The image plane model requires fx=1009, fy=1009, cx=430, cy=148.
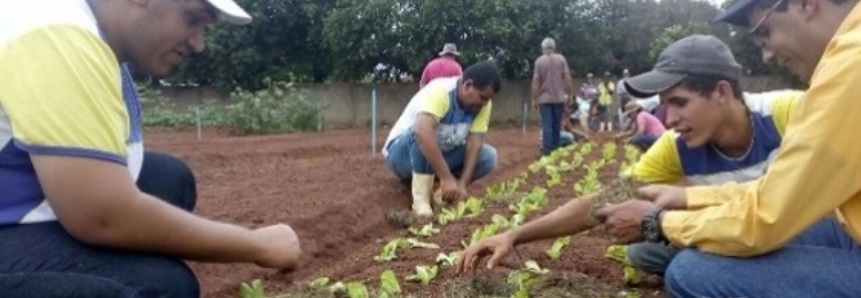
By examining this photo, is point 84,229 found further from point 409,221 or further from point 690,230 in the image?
point 409,221

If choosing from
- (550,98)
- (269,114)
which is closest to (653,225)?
(550,98)

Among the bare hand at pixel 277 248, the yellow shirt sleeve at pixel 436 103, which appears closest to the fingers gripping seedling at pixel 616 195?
the bare hand at pixel 277 248

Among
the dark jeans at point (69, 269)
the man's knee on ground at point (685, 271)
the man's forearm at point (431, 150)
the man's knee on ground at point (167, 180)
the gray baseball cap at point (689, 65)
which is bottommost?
the man's forearm at point (431, 150)

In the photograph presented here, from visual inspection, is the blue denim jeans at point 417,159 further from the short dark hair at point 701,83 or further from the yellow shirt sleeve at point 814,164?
the yellow shirt sleeve at point 814,164

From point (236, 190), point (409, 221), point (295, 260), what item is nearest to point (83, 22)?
Result: point (295, 260)

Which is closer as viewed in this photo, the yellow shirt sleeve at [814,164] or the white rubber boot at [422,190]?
the yellow shirt sleeve at [814,164]

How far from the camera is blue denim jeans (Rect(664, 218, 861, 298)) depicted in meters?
2.78

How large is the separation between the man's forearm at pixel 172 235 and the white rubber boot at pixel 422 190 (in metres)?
4.63

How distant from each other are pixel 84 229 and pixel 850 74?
178cm

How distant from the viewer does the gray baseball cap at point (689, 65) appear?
3.47 m

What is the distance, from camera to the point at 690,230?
297 centimetres

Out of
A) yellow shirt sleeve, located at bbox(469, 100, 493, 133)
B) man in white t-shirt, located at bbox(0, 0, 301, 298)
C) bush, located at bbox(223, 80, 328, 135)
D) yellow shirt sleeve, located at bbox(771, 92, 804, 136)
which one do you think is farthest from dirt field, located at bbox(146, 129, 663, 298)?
bush, located at bbox(223, 80, 328, 135)

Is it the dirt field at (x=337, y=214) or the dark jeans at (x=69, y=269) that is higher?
the dark jeans at (x=69, y=269)

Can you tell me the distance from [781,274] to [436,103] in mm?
4187
